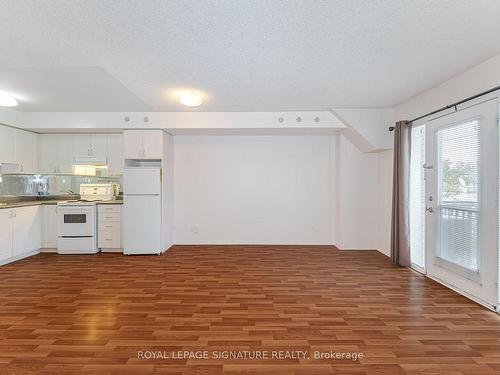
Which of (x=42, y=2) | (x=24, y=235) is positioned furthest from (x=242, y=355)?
(x=24, y=235)

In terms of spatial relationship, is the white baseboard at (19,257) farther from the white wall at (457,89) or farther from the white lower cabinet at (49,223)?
the white wall at (457,89)

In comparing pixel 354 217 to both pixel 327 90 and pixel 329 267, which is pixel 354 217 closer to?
pixel 329 267

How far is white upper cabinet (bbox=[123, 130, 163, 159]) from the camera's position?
17.8ft

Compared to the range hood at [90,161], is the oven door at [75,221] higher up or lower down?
lower down

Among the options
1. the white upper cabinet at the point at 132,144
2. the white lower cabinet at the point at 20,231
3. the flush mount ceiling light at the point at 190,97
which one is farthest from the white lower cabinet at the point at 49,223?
the flush mount ceiling light at the point at 190,97

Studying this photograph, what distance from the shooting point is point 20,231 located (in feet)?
16.4

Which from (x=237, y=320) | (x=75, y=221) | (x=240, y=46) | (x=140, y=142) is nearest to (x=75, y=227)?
(x=75, y=221)

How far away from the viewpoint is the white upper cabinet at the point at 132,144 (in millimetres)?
5434

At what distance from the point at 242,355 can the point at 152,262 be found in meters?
3.08

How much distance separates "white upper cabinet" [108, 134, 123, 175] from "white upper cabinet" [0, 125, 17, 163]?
156 cm

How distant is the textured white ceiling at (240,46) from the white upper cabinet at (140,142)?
43.4 inches

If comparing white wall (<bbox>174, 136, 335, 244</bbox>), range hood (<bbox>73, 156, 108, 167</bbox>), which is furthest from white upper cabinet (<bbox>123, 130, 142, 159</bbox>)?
white wall (<bbox>174, 136, 335, 244</bbox>)

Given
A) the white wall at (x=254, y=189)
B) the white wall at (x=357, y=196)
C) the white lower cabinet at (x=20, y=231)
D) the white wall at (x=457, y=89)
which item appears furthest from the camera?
the white wall at (x=254, y=189)

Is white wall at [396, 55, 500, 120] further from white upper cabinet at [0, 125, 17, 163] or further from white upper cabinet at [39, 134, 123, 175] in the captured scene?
white upper cabinet at [0, 125, 17, 163]
